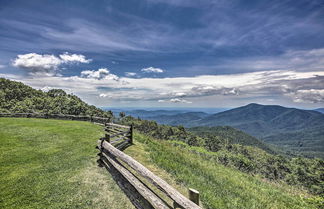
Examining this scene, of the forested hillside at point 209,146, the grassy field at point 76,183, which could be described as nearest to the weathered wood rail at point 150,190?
the grassy field at point 76,183

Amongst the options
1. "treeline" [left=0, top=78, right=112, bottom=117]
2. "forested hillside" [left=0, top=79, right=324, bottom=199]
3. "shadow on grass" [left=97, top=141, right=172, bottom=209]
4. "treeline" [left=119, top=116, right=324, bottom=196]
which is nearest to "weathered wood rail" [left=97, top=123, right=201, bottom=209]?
"shadow on grass" [left=97, top=141, right=172, bottom=209]

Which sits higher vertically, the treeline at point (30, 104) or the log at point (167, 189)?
the treeline at point (30, 104)

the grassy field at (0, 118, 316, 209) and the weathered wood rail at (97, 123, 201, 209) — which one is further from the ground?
the weathered wood rail at (97, 123, 201, 209)

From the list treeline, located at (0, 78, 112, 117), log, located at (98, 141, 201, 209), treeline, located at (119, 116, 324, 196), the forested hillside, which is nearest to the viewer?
log, located at (98, 141, 201, 209)

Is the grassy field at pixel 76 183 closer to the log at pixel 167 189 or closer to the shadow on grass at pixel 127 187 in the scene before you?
the shadow on grass at pixel 127 187

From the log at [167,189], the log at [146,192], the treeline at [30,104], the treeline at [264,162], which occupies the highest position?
the treeline at [30,104]

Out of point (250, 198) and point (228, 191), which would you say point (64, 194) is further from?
point (250, 198)

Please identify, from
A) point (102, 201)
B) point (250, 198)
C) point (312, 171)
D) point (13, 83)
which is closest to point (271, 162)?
point (312, 171)

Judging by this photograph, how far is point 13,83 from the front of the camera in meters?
88.9

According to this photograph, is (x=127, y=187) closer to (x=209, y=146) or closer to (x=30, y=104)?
(x=30, y=104)

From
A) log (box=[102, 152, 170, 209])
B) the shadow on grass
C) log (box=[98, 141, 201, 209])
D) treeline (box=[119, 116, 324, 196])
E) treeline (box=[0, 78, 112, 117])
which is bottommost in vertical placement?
treeline (box=[119, 116, 324, 196])

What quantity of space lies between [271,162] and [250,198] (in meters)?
97.0

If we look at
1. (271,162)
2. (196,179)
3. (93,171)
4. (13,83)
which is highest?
(13,83)

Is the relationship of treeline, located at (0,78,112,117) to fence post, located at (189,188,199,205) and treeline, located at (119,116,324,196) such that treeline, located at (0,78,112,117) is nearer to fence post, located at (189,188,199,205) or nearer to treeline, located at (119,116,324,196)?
treeline, located at (119,116,324,196)
